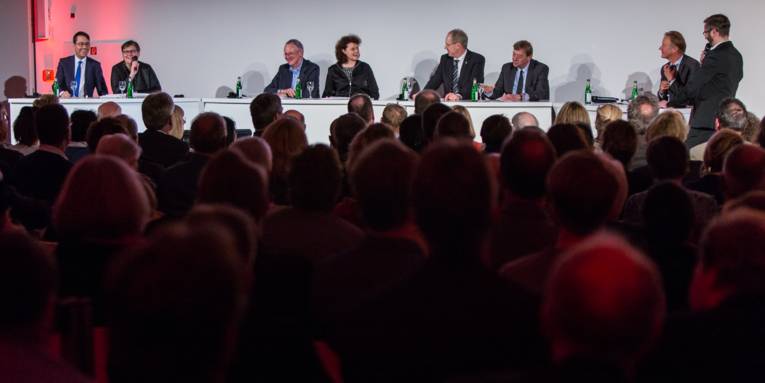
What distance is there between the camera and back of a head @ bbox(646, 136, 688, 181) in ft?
12.5

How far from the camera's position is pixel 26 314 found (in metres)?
1.48

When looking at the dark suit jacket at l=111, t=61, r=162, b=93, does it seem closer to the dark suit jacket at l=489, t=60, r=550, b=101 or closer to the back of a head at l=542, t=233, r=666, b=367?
the dark suit jacket at l=489, t=60, r=550, b=101

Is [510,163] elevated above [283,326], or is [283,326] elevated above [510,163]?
[510,163]

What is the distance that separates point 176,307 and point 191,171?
3.29 m

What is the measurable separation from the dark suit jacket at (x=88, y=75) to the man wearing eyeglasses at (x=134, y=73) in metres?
0.47

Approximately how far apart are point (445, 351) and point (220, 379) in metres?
0.51

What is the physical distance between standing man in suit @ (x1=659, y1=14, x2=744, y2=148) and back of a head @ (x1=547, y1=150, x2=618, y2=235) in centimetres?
638

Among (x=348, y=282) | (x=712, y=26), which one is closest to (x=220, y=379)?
(x=348, y=282)

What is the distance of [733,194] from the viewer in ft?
11.9

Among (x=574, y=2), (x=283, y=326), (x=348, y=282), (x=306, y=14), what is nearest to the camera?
(x=283, y=326)

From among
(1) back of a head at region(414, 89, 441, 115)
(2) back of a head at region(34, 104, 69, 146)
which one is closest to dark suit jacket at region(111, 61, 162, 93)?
(1) back of a head at region(414, 89, 441, 115)

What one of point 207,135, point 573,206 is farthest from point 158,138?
point 573,206

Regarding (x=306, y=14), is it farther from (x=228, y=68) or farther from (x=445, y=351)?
(x=445, y=351)

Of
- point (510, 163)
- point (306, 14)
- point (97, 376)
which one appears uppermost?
point (306, 14)
